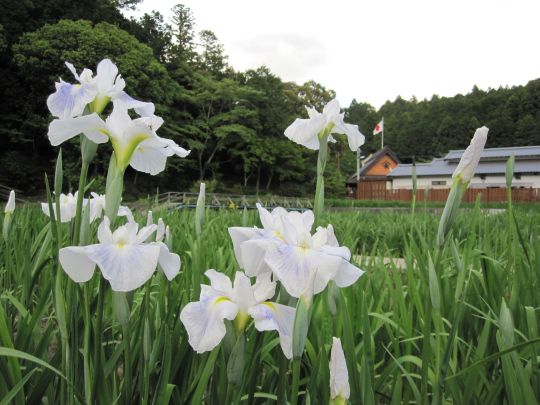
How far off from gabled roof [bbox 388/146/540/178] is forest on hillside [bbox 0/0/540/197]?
7146mm

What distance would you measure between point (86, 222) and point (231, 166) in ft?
95.7

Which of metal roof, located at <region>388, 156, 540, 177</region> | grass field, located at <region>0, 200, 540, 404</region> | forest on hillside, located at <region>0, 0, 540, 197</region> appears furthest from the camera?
metal roof, located at <region>388, 156, 540, 177</region>

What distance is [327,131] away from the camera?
1029mm

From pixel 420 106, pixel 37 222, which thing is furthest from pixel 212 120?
pixel 420 106

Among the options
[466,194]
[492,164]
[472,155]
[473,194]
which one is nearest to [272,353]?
[472,155]

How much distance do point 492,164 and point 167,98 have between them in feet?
77.5

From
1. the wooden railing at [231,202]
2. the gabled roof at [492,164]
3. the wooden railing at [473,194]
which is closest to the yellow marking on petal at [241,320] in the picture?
the wooden railing at [231,202]

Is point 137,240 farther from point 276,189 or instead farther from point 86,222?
point 276,189

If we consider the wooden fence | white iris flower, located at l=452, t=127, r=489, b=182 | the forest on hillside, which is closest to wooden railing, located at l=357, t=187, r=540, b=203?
the wooden fence

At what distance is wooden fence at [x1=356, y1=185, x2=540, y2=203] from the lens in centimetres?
2344

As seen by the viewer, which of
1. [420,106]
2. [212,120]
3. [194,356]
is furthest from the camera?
[420,106]

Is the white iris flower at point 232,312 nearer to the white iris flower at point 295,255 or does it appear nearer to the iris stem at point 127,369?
the white iris flower at point 295,255

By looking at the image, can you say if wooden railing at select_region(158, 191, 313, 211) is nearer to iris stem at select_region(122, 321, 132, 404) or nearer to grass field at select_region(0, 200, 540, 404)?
grass field at select_region(0, 200, 540, 404)

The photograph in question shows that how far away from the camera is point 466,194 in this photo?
21.4 meters
